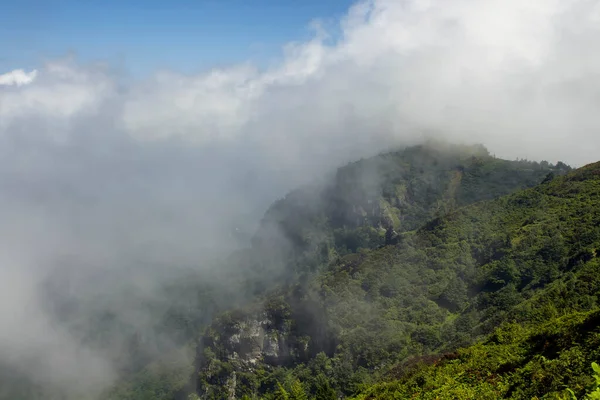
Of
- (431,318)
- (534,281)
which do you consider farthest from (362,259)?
(534,281)

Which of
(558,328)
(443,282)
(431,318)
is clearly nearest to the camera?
(558,328)

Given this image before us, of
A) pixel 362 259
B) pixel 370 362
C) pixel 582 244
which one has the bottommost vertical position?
pixel 370 362

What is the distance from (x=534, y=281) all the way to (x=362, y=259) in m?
71.8

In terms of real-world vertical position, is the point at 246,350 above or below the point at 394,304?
below

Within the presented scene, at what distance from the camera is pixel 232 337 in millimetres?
153875

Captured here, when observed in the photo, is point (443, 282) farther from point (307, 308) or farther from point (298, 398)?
point (298, 398)

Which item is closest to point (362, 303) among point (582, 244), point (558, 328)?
point (582, 244)

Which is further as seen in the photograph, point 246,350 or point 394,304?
point 246,350

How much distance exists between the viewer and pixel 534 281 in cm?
10669

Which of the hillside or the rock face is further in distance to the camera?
the rock face

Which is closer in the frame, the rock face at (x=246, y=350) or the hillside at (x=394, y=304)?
the hillside at (x=394, y=304)

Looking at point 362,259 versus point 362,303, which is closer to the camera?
point 362,303

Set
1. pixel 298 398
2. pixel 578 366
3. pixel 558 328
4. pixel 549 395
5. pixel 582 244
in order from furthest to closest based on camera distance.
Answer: pixel 582 244
pixel 298 398
pixel 558 328
pixel 578 366
pixel 549 395

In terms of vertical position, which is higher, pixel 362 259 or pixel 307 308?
pixel 362 259
